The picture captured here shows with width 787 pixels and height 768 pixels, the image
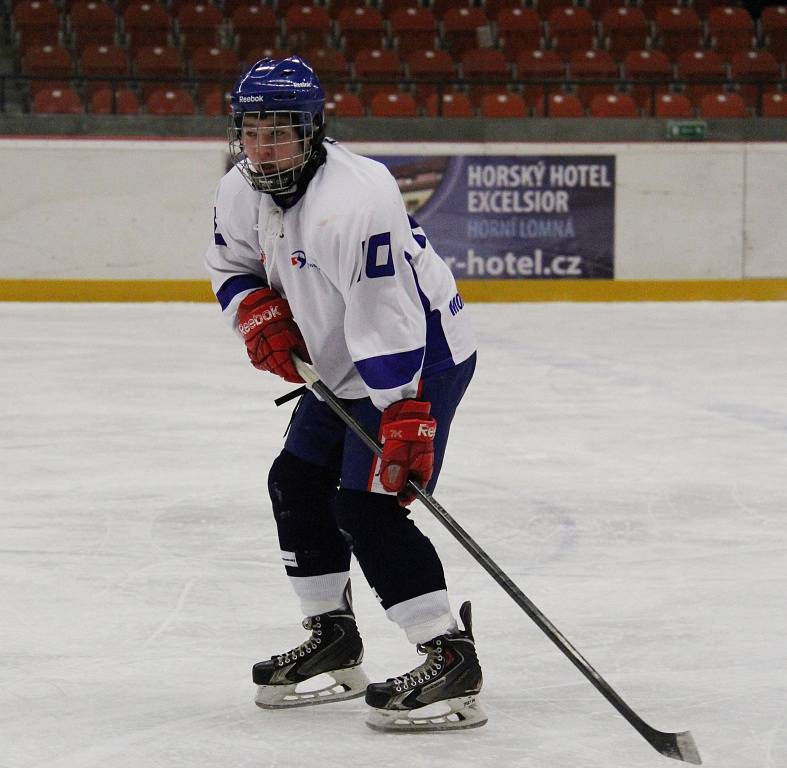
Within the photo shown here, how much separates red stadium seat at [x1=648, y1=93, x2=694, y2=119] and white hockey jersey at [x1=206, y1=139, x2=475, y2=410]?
969 cm

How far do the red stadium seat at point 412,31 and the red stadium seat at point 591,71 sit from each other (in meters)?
1.31

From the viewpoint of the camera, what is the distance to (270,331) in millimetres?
2566

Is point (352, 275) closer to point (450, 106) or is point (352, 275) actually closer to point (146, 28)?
point (450, 106)

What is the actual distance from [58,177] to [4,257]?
75 cm

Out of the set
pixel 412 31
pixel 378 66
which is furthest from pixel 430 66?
pixel 412 31

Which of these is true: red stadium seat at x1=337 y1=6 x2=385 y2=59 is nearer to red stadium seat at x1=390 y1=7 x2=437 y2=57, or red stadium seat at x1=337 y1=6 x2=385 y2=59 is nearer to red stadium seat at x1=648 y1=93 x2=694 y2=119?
red stadium seat at x1=390 y1=7 x2=437 y2=57

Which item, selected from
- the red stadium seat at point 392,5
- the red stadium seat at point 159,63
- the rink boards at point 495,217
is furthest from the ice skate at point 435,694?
the red stadium seat at point 392,5

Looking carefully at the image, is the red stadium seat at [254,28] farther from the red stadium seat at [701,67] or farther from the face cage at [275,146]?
the face cage at [275,146]

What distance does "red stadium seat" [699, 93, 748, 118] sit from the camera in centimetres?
1184

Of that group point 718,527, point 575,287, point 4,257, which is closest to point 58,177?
point 4,257

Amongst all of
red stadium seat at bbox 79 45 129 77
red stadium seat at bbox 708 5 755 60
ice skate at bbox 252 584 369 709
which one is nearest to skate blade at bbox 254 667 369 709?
ice skate at bbox 252 584 369 709

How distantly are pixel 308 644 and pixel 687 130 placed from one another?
9373mm

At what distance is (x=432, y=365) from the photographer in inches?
99.9

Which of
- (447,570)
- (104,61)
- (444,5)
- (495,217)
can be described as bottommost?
(495,217)
